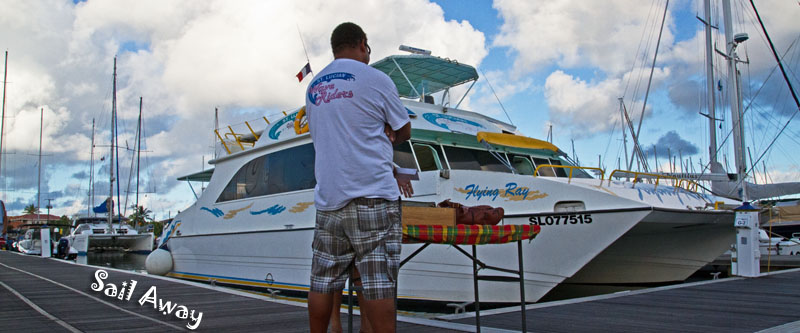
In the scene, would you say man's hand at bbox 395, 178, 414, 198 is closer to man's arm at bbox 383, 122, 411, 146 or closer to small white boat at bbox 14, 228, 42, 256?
man's arm at bbox 383, 122, 411, 146

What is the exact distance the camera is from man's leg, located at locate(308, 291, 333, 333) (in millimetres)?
2164

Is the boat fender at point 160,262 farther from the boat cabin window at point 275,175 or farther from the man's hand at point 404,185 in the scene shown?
the man's hand at point 404,185

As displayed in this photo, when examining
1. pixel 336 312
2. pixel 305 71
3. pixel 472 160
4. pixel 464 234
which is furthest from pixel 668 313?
pixel 305 71

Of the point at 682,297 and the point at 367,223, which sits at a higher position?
the point at 367,223

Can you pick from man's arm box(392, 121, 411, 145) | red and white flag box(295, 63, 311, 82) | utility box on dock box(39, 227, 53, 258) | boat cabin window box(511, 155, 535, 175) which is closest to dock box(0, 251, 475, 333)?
man's arm box(392, 121, 411, 145)

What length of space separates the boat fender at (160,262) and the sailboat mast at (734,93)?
39.5 ft

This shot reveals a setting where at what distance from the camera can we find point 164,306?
4527mm

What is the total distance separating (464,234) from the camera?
8.76ft

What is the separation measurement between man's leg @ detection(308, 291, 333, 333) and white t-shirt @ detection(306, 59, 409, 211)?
1.13 feet

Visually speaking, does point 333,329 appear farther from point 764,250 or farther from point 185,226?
point 764,250

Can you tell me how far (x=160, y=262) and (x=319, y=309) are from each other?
1019cm

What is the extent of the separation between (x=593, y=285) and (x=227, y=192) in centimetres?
630

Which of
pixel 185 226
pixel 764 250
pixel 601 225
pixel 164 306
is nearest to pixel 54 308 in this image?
pixel 164 306

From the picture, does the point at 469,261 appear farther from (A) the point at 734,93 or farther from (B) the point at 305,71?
(A) the point at 734,93
